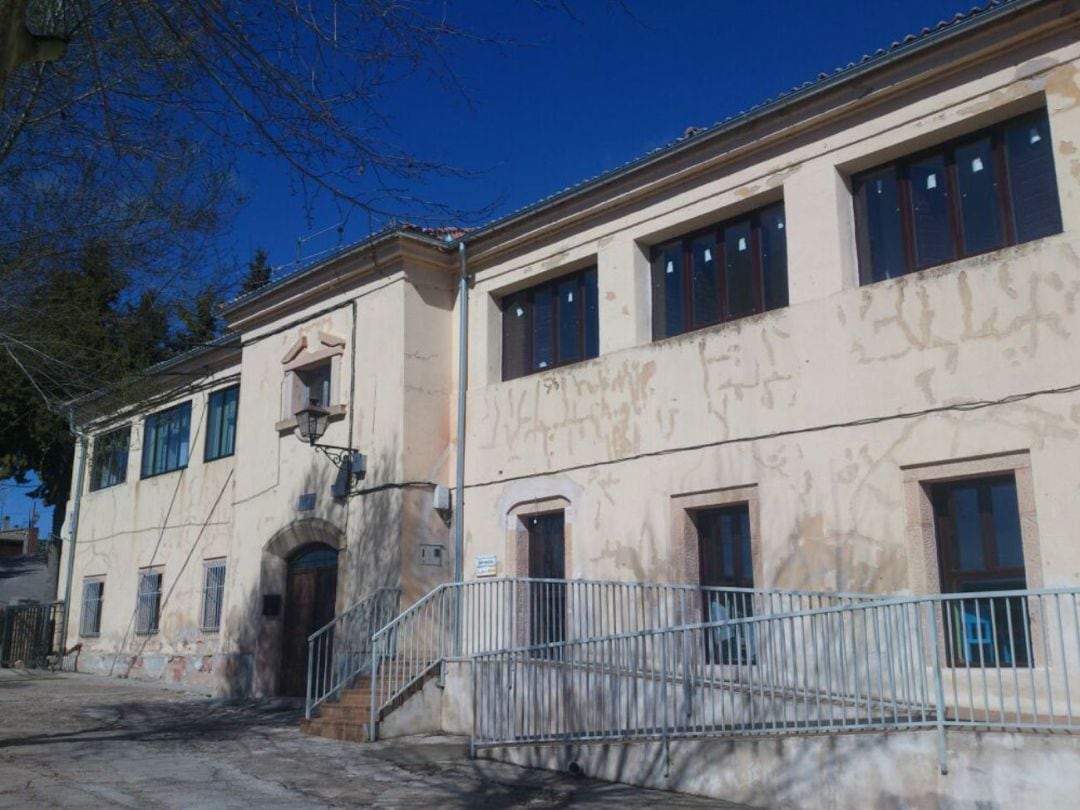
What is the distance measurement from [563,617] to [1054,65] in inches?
283

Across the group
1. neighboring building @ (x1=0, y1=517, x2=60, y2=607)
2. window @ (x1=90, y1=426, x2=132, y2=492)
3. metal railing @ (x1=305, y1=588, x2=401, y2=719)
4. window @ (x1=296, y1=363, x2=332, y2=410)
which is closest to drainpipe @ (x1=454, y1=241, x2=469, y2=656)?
metal railing @ (x1=305, y1=588, x2=401, y2=719)

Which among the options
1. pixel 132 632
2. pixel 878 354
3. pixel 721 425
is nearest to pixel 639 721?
pixel 721 425

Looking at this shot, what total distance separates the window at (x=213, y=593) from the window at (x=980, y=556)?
12.4m

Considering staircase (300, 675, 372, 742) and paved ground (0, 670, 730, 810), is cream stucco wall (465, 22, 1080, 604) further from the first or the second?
paved ground (0, 670, 730, 810)

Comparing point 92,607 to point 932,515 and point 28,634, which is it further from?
point 932,515

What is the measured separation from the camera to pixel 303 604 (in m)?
16.0

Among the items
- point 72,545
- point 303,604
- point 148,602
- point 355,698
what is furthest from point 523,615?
point 72,545

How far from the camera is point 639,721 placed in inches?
404

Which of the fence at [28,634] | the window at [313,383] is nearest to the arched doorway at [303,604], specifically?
the window at [313,383]

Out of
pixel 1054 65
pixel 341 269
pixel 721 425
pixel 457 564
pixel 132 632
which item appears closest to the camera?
pixel 1054 65

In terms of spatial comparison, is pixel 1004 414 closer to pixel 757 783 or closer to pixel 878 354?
pixel 878 354

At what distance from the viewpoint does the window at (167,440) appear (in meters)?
20.5

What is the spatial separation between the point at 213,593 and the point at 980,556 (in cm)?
1311

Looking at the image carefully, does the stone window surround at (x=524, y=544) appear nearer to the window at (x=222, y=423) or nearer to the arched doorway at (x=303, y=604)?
the arched doorway at (x=303, y=604)
